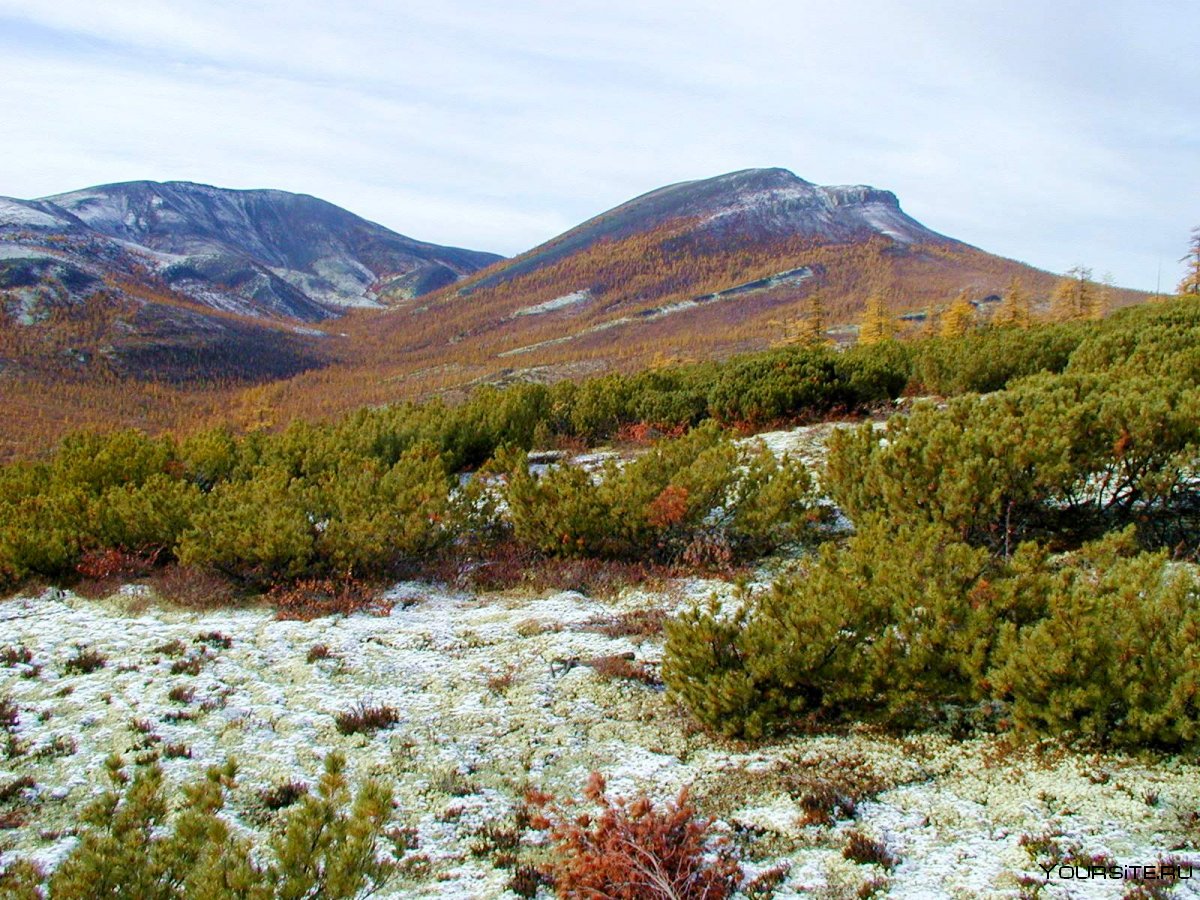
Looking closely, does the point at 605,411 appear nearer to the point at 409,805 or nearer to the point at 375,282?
the point at 409,805

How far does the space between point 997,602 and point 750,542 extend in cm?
297

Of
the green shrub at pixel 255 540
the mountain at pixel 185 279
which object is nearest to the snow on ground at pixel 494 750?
the green shrub at pixel 255 540

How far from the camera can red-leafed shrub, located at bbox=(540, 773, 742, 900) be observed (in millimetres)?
2684

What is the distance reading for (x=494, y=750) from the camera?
3.88m

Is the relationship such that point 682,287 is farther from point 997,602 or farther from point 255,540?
point 997,602

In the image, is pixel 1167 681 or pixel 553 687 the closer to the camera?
pixel 1167 681

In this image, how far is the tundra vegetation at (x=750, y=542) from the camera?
114 inches

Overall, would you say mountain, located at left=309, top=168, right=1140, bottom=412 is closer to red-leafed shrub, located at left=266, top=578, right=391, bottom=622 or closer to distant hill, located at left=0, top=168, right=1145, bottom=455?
distant hill, located at left=0, top=168, right=1145, bottom=455

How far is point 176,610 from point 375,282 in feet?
540

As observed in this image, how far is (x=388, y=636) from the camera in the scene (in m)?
5.36

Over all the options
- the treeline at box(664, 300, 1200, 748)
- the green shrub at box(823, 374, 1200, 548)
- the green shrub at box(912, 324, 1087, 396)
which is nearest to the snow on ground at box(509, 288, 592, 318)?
the green shrub at box(912, 324, 1087, 396)

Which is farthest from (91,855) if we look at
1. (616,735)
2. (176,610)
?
(176,610)

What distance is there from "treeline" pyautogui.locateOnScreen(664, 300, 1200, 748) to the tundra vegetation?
0.05 ft

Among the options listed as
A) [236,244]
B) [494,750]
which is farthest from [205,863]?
[236,244]
